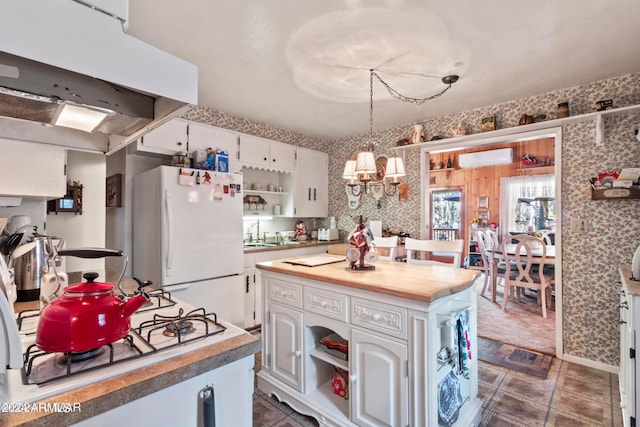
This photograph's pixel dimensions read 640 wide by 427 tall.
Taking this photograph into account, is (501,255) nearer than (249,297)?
No

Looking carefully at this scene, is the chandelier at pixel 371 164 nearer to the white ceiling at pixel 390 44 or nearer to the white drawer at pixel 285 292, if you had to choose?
the white ceiling at pixel 390 44

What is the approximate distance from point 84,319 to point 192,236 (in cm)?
215

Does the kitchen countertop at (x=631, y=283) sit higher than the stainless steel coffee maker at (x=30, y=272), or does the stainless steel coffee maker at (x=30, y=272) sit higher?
the stainless steel coffee maker at (x=30, y=272)

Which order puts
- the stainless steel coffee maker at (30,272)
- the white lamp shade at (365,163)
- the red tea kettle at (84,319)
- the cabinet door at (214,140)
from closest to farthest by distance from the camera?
the red tea kettle at (84,319)
the stainless steel coffee maker at (30,272)
the white lamp shade at (365,163)
the cabinet door at (214,140)

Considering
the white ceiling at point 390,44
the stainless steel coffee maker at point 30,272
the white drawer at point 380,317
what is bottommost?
the white drawer at point 380,317

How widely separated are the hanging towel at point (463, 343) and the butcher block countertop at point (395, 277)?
0.23 m

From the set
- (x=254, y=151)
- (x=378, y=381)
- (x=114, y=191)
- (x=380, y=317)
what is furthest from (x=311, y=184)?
(x=378, y=381)

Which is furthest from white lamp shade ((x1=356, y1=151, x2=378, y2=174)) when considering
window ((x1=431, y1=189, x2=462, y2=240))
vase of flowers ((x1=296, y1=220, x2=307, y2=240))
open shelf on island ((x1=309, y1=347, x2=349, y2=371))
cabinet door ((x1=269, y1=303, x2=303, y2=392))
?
window ((x1=431, y1=189, x2=462, y2=240))

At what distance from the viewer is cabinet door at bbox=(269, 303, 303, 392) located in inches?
79.2

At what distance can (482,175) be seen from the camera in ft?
23.9

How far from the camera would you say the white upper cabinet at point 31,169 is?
1744 mm

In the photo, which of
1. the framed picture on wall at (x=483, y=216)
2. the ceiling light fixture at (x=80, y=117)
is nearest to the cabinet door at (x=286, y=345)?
the ceiling light fixture at (x=80, y=117)

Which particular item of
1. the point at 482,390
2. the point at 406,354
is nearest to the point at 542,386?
the point at 482,390

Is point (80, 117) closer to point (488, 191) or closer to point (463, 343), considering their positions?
point (463, 343)
